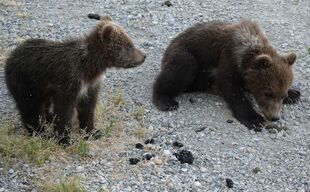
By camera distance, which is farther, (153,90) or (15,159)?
(153,90)

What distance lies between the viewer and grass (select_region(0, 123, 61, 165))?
24.6 ft

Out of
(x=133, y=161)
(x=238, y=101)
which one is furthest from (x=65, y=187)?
(x=238, y=101)

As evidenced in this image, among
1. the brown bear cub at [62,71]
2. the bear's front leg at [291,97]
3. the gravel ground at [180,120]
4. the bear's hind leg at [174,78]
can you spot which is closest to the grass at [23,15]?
the gravel ground at [180,120]

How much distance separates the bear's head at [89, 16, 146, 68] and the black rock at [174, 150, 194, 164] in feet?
4.44

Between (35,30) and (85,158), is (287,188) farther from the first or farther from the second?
(35,30)

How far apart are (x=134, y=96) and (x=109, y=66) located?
5.10 feet

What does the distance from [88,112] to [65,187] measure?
162 centimetres

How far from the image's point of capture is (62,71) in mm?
7684

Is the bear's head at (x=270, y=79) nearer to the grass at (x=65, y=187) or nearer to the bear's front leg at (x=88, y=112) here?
the bear's front leg at (x=88, y=112)

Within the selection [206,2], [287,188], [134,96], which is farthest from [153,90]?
[206,2]

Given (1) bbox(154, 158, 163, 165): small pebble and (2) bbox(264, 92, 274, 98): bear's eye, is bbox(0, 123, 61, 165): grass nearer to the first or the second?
(1) bbox(154, 158, 163, 165): small pebble

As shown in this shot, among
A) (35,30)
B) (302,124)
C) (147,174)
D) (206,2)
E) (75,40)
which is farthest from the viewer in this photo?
(206,2)

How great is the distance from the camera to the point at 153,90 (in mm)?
9641

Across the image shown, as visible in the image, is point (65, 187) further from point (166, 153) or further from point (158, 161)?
point (166, 153)
